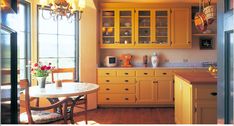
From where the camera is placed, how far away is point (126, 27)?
5.99 m

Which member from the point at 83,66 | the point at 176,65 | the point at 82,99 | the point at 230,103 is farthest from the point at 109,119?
the point at 230,103

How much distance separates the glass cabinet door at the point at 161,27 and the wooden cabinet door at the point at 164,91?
87 cm

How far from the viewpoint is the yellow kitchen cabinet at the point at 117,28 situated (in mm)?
5945

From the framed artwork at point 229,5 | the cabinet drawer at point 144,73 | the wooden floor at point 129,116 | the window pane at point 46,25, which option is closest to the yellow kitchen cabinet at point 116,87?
the cabinet drawer at point 144,73

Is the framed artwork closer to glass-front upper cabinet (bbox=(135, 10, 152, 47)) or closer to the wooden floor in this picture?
the wooden floor

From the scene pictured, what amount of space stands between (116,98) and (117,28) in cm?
151

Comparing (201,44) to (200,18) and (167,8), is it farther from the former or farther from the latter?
(200,18)

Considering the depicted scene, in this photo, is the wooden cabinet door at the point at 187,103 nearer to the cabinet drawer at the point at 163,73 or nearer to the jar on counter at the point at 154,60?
the cabinet drawer at the point at 163,73

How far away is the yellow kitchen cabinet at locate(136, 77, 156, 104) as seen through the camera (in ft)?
18.8

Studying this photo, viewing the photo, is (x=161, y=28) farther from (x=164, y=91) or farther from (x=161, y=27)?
(x=164, y=91)

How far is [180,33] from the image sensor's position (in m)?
5.91

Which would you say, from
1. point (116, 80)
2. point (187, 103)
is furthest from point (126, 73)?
point (187, 103)

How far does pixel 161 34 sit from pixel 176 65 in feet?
2.66

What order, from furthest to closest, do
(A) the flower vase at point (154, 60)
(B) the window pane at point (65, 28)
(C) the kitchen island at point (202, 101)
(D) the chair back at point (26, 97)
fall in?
(A) the flower vase at point (154, 60), (B) the window pane at point (65, 28), (C) the kitchen island at point (202, 101), (D) the chair back at point (26, 97)
